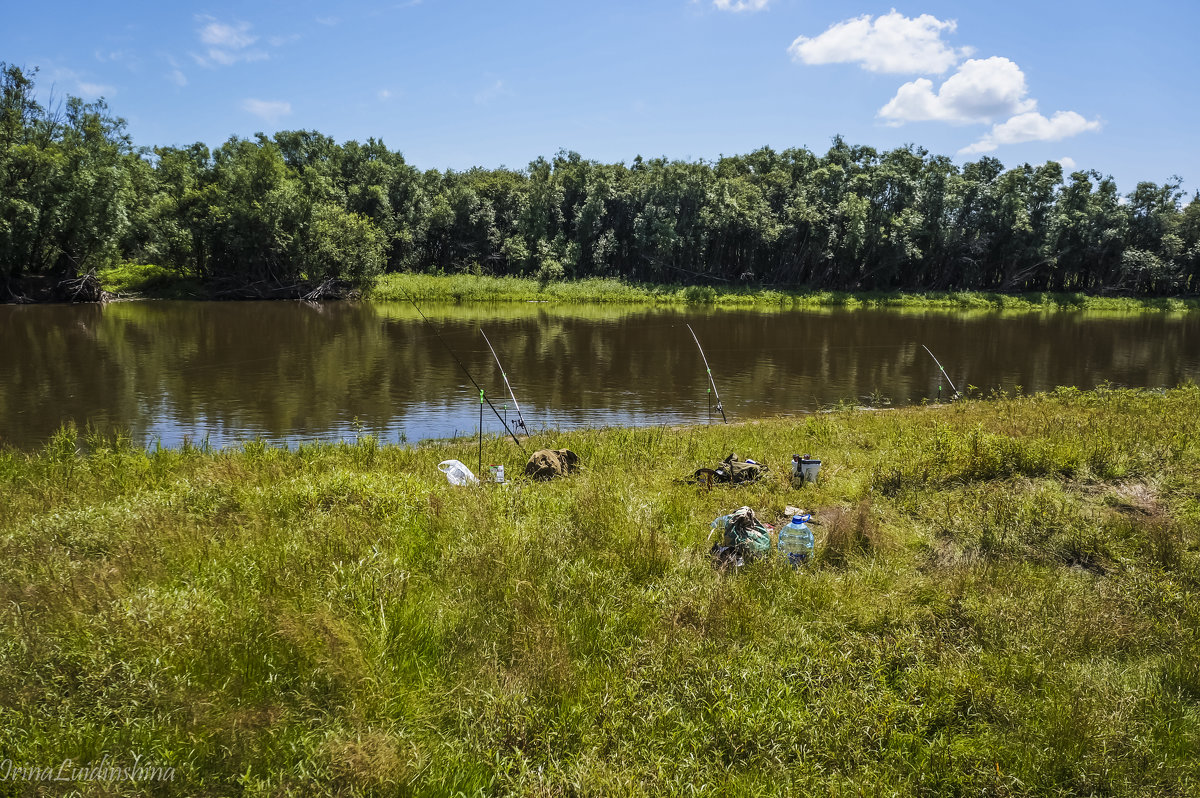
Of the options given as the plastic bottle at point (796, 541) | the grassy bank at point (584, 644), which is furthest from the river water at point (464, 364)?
the plastic bottle at point (796, 541)

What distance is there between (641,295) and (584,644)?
56.3 meters

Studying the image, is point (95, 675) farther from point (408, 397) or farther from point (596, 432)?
point (408, 397)

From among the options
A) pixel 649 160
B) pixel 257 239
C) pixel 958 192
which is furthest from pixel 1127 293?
pixel 257 239

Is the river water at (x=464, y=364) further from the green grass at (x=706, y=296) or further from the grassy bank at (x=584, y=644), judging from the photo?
the green grass at (x=706, y=296)

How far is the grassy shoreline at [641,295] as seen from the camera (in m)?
53.9

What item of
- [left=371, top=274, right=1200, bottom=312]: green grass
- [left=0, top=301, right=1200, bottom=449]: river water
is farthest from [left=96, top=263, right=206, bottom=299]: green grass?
[left=371, top=274, right=1200, bottom=312]: green grass

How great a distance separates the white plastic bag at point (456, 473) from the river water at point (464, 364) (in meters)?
5.04

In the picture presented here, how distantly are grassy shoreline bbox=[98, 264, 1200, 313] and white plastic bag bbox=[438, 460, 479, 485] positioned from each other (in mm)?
46946

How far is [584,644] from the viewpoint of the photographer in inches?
187

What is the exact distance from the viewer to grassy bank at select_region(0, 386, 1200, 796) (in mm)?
3672

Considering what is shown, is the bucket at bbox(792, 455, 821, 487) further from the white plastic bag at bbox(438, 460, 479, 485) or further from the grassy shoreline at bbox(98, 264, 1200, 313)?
the grassy shoreline at bbox(98, 264, 1200, 313)

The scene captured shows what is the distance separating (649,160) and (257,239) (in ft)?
145

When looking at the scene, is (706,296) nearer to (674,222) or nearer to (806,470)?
(674,222)

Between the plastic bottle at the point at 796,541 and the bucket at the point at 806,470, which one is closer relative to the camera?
the plastic bottle at the point at 796,541
